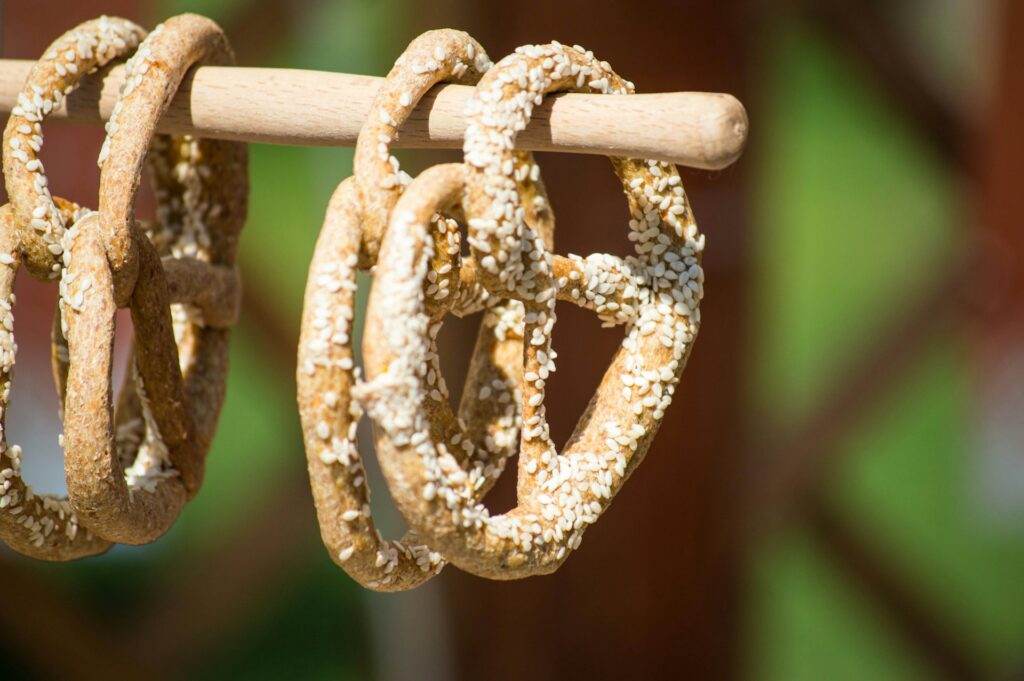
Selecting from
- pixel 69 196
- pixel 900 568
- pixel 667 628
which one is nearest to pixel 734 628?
pixel 667 628

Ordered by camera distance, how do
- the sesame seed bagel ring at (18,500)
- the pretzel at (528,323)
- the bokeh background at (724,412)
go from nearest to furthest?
the pretzel at (528,323)
the sesame seed bagel ring at (18,500)
the bokeh background at (724,412)

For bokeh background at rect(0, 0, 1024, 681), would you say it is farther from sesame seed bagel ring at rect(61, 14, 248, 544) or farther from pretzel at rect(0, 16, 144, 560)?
pretzel at rect(0, 16, 144, 560)

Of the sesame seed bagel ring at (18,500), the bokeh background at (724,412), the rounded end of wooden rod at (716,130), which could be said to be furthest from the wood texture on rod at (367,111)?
the bokeh background at (724,412)

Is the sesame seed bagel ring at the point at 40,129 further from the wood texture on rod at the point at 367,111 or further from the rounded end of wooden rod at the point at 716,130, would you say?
the rounded end of wooden rod at the point at 716,130

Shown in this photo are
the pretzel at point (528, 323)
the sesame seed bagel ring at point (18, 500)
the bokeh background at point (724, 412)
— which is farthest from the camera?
the bokeh background at point (724, 412)

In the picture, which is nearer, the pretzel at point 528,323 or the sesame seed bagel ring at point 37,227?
the pretzel at point 528,323

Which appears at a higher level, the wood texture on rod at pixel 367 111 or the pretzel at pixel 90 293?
the wood texture on rod at pixel 367 111
